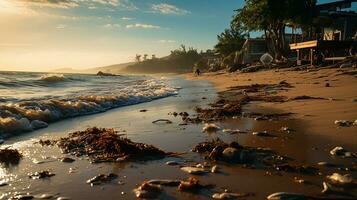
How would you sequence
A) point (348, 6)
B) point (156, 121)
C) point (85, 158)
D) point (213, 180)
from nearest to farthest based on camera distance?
point (213, 180), point (85, 158), point (156, 121), point (348, 6)

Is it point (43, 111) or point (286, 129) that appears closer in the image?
point (286, 129)

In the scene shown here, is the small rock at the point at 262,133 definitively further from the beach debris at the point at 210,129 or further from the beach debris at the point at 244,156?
the beach debris at the point at 244,156

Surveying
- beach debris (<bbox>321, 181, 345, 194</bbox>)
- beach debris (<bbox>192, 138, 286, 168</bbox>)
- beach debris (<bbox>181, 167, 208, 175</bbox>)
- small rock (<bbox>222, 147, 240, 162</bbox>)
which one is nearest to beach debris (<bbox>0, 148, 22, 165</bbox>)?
beach debris (<bbox>181, 167, 208, 175</bbox>)

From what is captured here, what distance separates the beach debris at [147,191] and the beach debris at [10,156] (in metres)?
2.55

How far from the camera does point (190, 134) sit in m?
7.59

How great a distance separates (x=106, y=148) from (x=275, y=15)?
118ft

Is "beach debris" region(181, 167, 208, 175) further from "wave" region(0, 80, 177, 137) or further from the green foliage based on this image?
the green foliage

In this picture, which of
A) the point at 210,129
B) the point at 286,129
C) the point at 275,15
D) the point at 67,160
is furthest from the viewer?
the point at 275,15

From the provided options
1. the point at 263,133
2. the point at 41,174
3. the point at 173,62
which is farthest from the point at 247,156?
the point at 173,62

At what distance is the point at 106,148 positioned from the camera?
6469 mm

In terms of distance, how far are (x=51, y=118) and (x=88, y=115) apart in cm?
140

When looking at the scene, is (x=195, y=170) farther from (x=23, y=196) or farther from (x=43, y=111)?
(x=43, y=111)

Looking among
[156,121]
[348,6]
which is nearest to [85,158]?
[156,121]

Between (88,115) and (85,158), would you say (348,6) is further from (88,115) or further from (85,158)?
(85,158)
